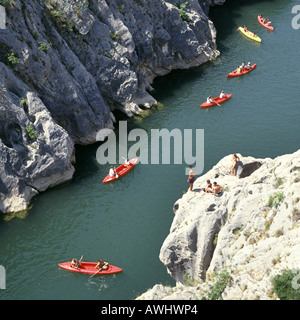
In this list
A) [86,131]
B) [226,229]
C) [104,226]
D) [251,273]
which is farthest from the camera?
[86,131]

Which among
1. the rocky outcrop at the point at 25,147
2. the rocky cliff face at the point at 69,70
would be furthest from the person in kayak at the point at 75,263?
the rocky cliff face at the point at 69,70

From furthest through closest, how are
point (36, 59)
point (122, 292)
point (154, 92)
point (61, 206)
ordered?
point (154, 92) → point (36, 59) → point (61, 206) → point (122, 292)

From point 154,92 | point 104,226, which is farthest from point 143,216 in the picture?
point 154,92

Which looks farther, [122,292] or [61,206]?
[61,206]

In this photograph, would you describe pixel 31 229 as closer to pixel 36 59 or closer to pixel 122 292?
pixel 122 292

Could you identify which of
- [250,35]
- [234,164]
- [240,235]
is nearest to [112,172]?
[234,164]

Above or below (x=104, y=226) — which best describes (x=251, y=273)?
above

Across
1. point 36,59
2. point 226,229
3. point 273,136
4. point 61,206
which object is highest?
point 36,59

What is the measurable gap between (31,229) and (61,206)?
3089 millimetres

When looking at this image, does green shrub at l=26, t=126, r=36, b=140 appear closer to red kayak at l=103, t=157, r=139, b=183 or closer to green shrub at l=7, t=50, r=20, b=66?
green shrub at l=7, t=50, r=20, b=66

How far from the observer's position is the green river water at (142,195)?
96.8 ft

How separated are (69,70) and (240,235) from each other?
82.8 ft

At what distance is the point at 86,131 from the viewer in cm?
4141

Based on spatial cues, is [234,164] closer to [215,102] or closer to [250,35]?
[215,102]
